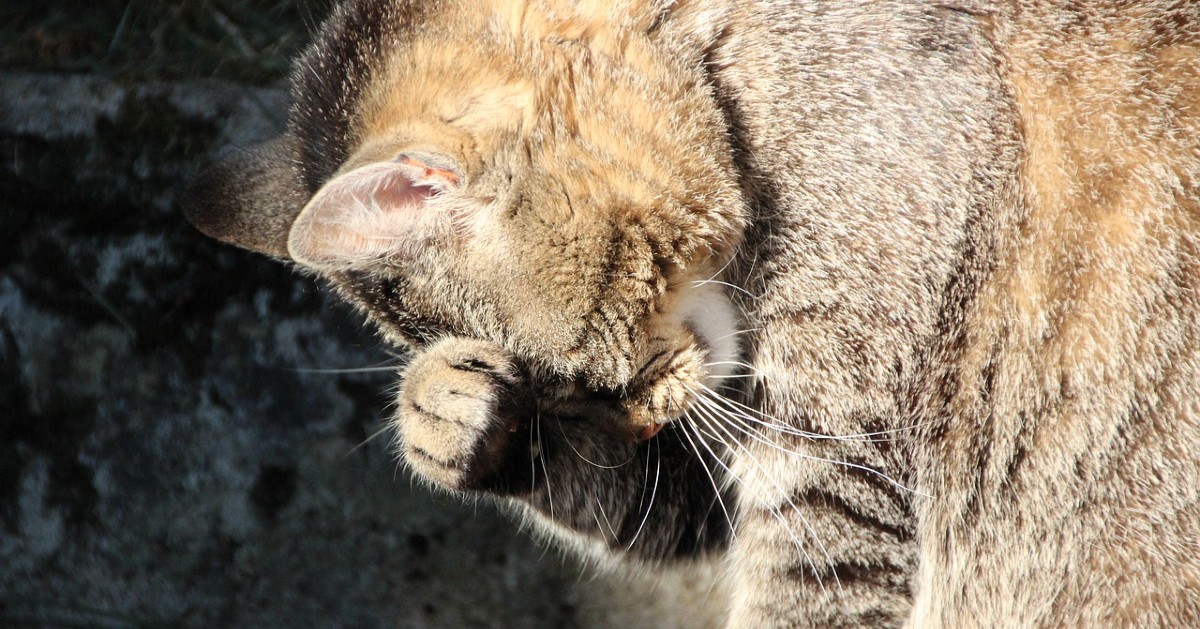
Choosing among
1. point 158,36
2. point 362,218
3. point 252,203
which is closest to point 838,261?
point 362,218

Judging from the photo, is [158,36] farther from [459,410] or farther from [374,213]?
[459,410]

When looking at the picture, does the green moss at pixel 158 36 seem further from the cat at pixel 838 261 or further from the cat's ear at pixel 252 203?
the cat at pixel 838 261

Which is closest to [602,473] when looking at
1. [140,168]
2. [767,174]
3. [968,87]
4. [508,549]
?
[508,549]

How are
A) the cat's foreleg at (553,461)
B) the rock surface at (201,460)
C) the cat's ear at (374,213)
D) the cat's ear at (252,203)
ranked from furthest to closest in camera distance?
the rock surface at (201,460)
the cat's ear at (252,203)
the cat's foreleg at (553,461)
the cat's ear at (374,213)

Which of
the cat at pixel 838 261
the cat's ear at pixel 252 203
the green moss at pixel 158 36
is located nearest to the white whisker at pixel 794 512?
the cat at pixel 838 261

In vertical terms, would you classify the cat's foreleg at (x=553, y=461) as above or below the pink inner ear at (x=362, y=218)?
below

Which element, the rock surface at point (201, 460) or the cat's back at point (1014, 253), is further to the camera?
the rock surface at point (201, 460)
